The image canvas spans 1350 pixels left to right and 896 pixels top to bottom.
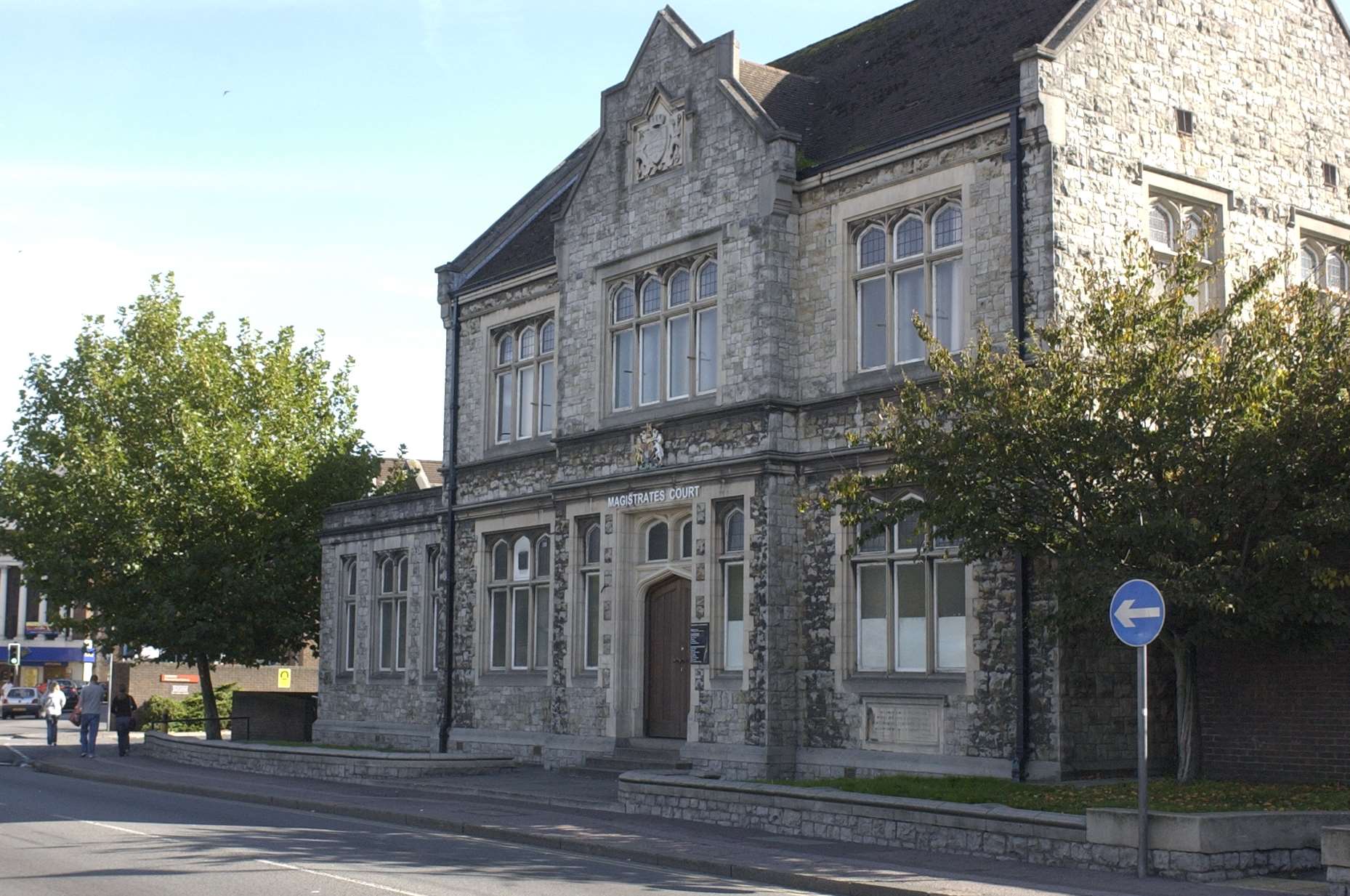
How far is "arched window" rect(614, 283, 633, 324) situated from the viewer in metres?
25.5

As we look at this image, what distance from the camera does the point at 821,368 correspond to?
22359 millimetres

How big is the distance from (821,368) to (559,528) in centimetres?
583

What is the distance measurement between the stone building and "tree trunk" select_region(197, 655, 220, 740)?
11.5 metres

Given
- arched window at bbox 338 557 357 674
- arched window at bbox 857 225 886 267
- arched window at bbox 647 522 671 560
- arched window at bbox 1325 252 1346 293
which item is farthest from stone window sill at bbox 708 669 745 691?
arched window at bbox 338 557 357 674

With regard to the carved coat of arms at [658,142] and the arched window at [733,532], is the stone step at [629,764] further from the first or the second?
the carved coat of arms at [658,142]

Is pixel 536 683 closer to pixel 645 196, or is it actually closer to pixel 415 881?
pixel 645 196

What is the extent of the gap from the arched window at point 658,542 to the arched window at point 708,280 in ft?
11.3

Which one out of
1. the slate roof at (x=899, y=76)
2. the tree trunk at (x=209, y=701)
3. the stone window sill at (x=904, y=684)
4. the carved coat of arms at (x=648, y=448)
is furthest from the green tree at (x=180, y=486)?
the stone window sill at (x=904, y=684)

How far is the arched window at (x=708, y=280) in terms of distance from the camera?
78.8ft

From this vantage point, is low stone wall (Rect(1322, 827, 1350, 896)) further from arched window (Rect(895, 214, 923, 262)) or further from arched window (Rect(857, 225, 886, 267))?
arched window (Rect(857, 225, 886, 267))

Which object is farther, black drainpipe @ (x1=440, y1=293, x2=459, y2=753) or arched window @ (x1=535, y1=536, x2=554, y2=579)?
black drainpipe @ (x1=440, y1=293, x2=459, y2=753)

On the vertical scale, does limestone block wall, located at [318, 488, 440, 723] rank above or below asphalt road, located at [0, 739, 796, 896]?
above

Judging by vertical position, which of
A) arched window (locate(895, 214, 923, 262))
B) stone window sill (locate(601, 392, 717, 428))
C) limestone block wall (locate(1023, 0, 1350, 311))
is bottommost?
stone window sill (locate(601, 392, 717, 428))

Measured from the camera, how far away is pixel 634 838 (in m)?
17.3
